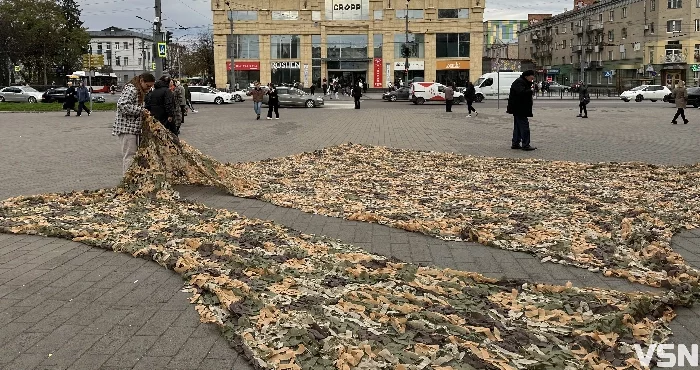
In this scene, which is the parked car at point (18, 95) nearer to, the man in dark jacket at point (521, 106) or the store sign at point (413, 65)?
the store sign at point (413, 65)

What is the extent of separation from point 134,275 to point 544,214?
4629 mm

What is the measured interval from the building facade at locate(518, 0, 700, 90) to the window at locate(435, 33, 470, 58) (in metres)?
12.7

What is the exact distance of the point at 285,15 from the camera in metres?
71.2

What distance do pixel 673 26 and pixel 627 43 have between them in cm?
772

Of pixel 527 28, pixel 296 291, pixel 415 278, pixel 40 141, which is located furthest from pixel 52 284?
pixel 527 28

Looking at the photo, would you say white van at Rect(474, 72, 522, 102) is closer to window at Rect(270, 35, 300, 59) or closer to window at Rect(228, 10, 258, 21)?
window at Rect(270, 35, 300, 59)

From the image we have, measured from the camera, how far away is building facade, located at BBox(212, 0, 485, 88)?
7100 centimetres

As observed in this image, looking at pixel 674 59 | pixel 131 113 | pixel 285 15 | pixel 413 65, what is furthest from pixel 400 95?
pixel 131 113

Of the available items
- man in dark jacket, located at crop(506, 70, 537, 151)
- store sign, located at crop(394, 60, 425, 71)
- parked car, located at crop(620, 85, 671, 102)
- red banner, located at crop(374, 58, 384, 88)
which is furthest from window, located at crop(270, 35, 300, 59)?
man in dark jacket, located at crop(506, 70, 537, 151)

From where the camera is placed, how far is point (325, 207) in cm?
807

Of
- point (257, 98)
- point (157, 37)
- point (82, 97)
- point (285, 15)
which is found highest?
point (285, 15)

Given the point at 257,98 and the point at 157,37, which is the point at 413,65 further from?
the point at 157,37

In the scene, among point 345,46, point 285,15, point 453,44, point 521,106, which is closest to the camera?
point 521,106

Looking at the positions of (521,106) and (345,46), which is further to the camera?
(345,46)
